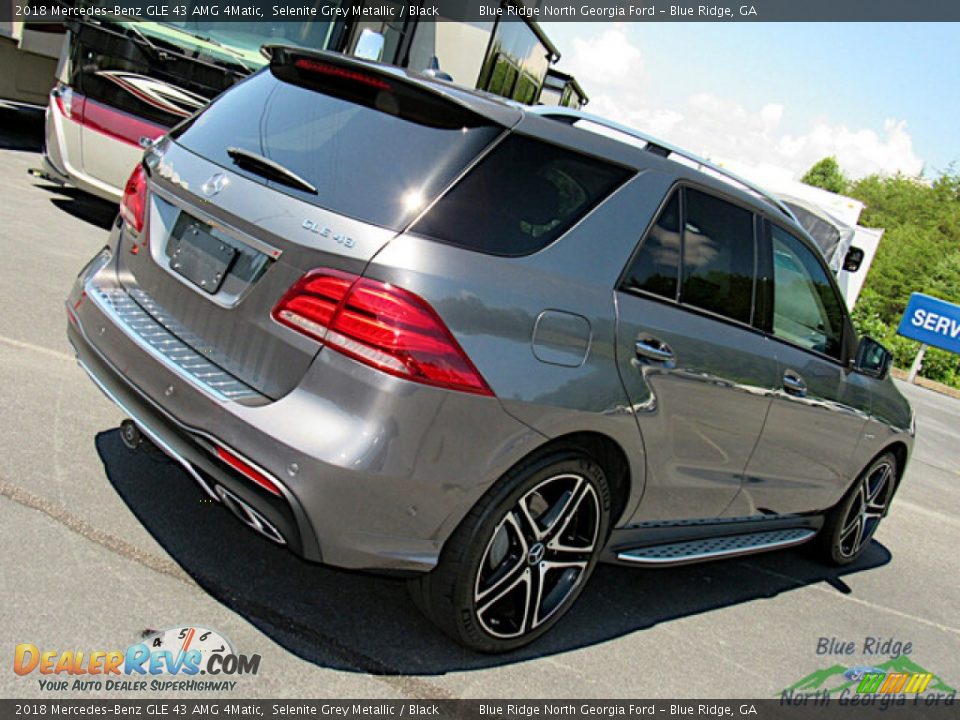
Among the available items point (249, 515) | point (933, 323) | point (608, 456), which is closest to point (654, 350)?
point (608, 456)

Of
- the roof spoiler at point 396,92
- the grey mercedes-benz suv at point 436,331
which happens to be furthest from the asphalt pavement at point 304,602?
the roof spoiler at point 396,92

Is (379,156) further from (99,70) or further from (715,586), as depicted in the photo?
(99,70)

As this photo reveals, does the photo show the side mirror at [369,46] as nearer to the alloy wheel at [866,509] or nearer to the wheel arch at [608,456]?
the wheel arch at [608,456]

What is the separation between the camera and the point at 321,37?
29.0ft

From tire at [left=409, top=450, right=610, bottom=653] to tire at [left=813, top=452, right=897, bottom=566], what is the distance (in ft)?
7.76

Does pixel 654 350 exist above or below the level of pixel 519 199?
below

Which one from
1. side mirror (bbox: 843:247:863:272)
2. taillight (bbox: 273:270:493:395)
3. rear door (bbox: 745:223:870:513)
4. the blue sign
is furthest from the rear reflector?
the blue sign

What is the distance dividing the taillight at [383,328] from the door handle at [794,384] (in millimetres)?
2008

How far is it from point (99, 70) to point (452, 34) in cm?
392

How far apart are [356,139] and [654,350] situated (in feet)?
4.34

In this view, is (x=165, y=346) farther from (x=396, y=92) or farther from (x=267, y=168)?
(x=396, y=92)

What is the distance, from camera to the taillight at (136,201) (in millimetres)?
3559

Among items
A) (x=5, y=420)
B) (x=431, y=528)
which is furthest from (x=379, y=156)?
(x=5, y=420)

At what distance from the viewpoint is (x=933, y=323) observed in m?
21.5
